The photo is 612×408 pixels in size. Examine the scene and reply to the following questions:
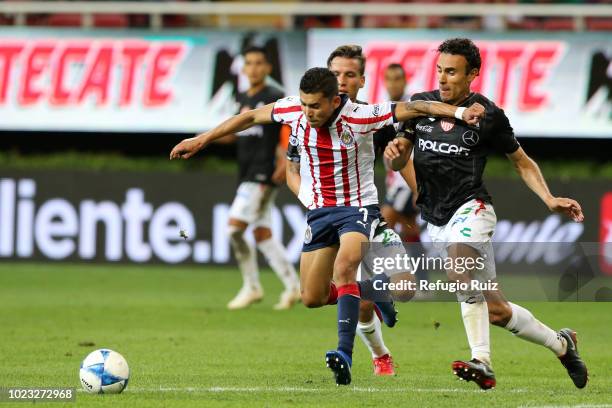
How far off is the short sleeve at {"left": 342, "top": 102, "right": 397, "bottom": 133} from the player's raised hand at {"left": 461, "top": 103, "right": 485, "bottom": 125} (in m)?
0.66

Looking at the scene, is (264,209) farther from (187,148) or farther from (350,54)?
(187,148)

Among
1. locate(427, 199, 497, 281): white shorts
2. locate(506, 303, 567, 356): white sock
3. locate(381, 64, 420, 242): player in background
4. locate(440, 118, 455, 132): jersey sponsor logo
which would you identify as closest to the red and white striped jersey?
locate(440, 118, 455, 132): jersey sponsor logo

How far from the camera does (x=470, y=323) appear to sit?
24.5 feet

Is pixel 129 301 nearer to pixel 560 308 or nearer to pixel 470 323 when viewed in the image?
pixel 560 308

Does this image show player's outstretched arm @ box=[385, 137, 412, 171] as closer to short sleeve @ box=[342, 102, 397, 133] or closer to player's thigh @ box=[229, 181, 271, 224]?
short sleeve @ box=[342, 102, 397, 133]

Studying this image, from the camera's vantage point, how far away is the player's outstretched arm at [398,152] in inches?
301

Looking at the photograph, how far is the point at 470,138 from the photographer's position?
25.3ft

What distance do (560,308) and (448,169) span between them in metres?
6.00

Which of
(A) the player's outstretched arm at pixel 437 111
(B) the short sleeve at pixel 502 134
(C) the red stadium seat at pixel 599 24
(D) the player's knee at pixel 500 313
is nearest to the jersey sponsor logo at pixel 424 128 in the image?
(A) the player's outstretched arm at pixel 437 111

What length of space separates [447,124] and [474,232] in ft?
2.29

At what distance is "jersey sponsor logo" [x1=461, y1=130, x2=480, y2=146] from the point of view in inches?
303

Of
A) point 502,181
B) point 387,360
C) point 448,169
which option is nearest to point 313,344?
point 387,360

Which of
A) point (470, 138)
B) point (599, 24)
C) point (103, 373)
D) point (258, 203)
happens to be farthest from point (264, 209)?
point (599, 24)

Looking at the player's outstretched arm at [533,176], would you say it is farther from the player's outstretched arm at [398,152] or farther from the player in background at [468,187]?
the player's outstretched arm at [398,152]
